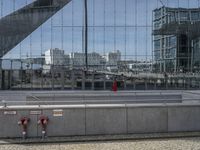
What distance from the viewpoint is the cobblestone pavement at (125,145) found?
35.0 feet

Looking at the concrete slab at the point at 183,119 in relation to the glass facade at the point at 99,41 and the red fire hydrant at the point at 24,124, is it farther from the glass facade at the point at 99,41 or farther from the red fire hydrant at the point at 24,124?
the glass facade at the point at 99,41

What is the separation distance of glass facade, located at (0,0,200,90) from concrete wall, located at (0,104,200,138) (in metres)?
25.1

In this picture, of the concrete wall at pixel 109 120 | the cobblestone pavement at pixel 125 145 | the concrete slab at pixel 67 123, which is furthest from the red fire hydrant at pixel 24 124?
the cobblestone pavement at pixel 125 145

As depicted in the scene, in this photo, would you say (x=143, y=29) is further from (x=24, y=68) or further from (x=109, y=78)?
(x=24, y=68)

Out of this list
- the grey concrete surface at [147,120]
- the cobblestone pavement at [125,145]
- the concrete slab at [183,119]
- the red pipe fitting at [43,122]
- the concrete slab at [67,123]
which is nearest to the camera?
the cobblestone pavement at [125,145]

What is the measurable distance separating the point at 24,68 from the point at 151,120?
26.8 metres

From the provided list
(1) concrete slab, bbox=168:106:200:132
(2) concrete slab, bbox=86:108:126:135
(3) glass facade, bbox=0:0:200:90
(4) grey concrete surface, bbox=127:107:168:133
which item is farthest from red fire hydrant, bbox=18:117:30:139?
(3) glass facade, bbox=0:0:200:90

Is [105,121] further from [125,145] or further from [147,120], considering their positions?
[125,145]

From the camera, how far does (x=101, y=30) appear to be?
40000 millimetres

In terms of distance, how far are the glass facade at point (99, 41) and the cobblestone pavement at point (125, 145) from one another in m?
26.6

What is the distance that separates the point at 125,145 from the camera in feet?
36.1

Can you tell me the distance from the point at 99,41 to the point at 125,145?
29.4 m

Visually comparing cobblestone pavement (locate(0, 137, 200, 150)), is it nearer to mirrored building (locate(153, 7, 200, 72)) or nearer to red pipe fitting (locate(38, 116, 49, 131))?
red pipe fitting (locate(38, 116, 49, 131))

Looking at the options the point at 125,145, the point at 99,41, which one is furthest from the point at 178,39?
the point at 125,145
